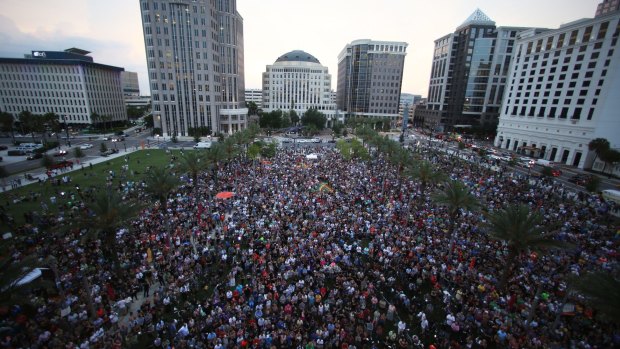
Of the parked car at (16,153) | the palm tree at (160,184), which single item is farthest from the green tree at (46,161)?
the palm tree at (160,184)

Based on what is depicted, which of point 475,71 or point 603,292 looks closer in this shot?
point 603,292

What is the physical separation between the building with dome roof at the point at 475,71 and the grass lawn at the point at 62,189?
111365 millimetres

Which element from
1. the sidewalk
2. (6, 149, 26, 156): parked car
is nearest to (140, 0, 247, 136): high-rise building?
the sidewalk

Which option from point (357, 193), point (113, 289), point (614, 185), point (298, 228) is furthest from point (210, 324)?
point (614, 185)

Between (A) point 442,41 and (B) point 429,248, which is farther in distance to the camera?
(A) point 442,41

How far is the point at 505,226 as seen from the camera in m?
17.1

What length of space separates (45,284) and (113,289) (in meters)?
5.07

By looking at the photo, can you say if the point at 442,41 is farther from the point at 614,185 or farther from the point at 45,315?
the point at 45,315

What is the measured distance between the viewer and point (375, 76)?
442 feet

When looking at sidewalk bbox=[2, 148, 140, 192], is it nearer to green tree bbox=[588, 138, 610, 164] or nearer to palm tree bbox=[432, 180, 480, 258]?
palm tree bbox=[432, 180, 480, 258]

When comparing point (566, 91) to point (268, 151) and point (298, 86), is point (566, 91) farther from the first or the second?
point (298, 86)

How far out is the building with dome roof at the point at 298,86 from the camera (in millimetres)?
136875

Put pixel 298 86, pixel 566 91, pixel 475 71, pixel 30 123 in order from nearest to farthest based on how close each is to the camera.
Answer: pixel 566 91
pixel 30 123
pixel 475 71
pixel 298 86

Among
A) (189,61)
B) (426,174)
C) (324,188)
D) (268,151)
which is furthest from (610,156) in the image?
(189,61)
